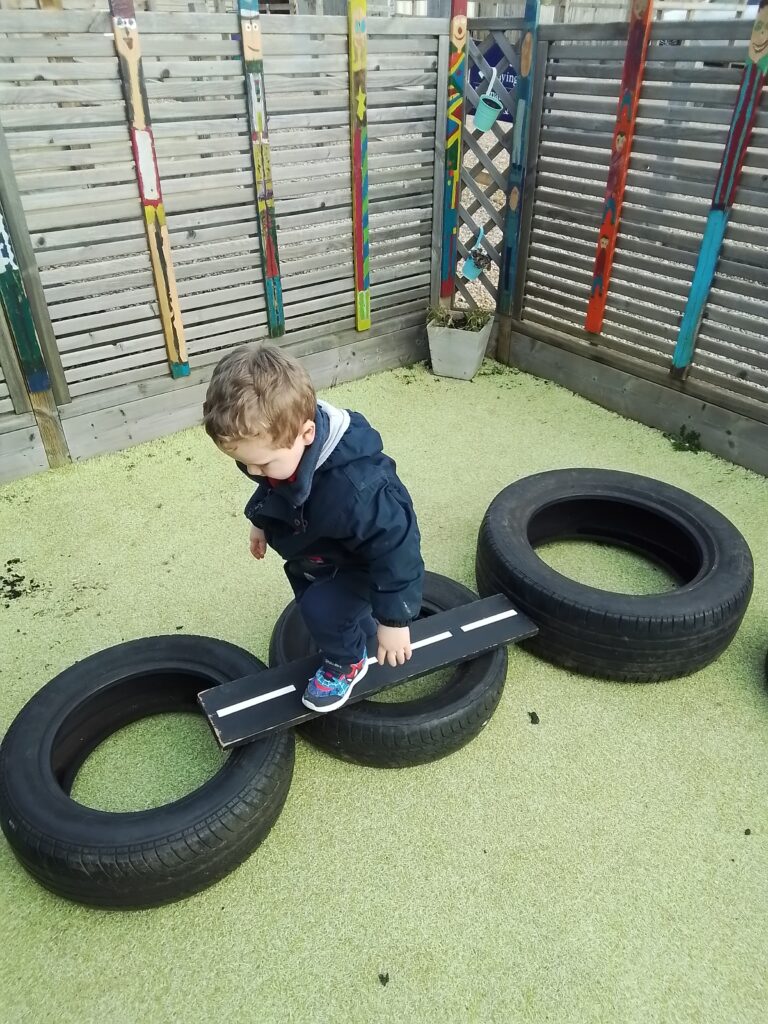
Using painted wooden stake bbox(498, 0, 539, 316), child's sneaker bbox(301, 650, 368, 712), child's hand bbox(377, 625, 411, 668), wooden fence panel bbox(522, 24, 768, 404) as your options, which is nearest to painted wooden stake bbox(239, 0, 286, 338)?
painted wooden stake bbox(498, 0, 539, 316)

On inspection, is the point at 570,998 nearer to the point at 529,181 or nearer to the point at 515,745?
the point at 515,745

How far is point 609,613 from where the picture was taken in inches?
101

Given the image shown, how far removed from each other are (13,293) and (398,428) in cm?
236

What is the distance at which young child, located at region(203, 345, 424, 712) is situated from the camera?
164 cm

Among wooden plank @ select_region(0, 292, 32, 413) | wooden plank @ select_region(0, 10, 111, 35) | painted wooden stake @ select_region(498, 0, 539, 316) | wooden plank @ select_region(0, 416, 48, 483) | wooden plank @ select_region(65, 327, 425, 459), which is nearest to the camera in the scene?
wooden plank @ select_region(0, 10, 111, 35)

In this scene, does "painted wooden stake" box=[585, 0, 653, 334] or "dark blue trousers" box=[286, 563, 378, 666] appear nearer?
"dark blue trousers" box=[286, 563, 378, 666]

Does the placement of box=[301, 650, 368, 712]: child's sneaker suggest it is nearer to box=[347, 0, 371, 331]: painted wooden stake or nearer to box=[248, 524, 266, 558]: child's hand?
box=[248, 524, 266, 558]: child's hand

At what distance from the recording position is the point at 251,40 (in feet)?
12.5

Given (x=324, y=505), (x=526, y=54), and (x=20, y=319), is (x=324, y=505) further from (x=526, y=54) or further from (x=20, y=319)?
(x=526, y=54)

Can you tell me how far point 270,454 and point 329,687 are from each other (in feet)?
3.01

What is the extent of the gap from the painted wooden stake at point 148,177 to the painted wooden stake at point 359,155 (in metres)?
1.35

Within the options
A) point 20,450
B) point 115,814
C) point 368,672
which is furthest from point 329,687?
point 20,450

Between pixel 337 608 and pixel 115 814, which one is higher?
pixel 337 608

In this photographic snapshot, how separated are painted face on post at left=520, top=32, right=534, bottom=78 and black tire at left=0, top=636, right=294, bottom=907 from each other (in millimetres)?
4337
